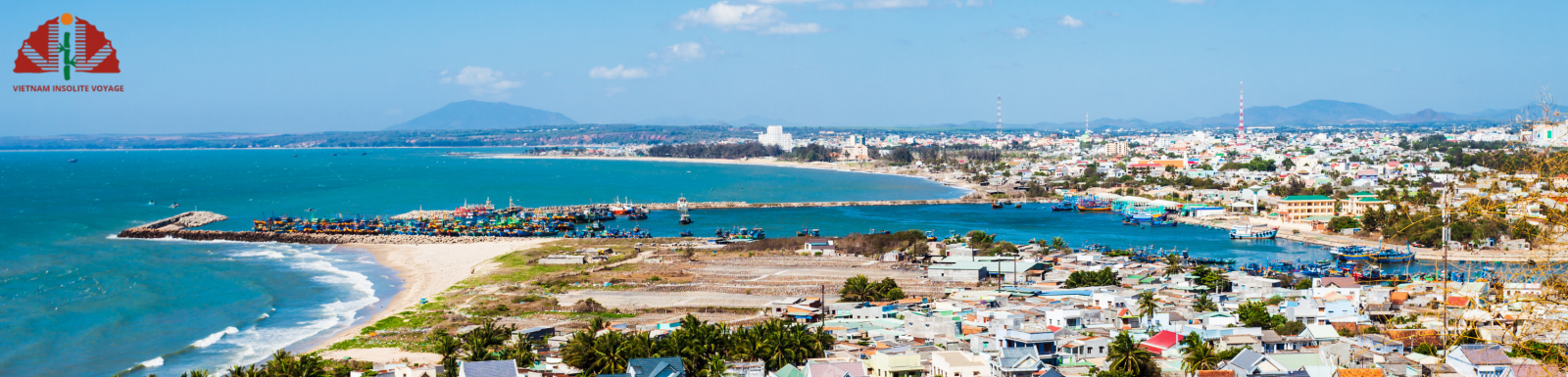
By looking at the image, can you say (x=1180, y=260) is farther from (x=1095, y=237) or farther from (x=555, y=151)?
(x=555, y=151)

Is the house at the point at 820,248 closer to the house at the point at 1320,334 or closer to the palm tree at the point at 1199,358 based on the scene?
the house at the point at 1320,334

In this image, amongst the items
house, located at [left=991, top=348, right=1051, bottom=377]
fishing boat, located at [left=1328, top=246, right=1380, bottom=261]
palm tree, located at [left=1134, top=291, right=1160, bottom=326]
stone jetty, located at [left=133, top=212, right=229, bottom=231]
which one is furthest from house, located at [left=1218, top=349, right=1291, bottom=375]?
stone jetty, located at [left=133, top=212, right=229, bottom=231]

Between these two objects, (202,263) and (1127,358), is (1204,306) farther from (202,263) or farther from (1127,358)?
(202,263)

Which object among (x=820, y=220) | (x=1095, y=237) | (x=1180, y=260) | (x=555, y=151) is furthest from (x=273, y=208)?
(x=555, y=151)

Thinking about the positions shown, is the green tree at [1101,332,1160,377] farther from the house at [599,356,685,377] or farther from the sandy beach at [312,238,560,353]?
the sandy beach at [312,238,560,353]

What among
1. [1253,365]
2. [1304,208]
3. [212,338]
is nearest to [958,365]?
[1253,365]

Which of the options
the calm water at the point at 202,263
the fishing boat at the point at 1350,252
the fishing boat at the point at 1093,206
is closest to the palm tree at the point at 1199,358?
the calm water at the point at 202,263

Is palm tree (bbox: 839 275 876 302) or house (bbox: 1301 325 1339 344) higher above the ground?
house (bbox: 1301 325 1339 344)
